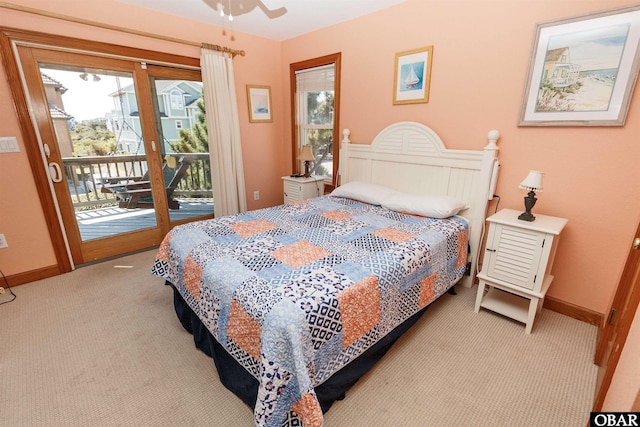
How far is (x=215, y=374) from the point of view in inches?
64.1

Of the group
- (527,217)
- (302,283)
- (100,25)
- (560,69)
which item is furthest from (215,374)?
(100,25)

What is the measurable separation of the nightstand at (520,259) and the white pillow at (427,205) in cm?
33

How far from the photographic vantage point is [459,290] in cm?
249

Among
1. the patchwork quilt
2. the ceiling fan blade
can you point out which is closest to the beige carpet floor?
the patchwork quilt

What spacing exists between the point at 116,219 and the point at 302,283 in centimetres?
281

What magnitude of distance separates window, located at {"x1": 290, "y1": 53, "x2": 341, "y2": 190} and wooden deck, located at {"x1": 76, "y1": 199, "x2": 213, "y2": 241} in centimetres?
165

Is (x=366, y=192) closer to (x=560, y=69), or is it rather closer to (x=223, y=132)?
(x=560, y=69)

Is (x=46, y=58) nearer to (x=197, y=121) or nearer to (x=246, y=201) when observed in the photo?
(x=197, y=121)

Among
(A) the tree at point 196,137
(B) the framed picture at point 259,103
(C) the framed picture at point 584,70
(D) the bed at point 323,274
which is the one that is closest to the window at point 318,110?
(B) the framed picture at point 259,103

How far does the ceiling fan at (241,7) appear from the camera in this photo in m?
2.56

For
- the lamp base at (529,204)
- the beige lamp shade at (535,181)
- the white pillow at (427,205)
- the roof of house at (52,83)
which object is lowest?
the white pillow at (427,205)

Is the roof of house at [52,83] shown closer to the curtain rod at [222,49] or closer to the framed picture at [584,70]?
the curtain rod at [222,49]

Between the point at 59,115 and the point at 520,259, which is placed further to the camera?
the point at 59,115

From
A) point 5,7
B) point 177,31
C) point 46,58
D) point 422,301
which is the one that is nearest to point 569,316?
point 422,301
